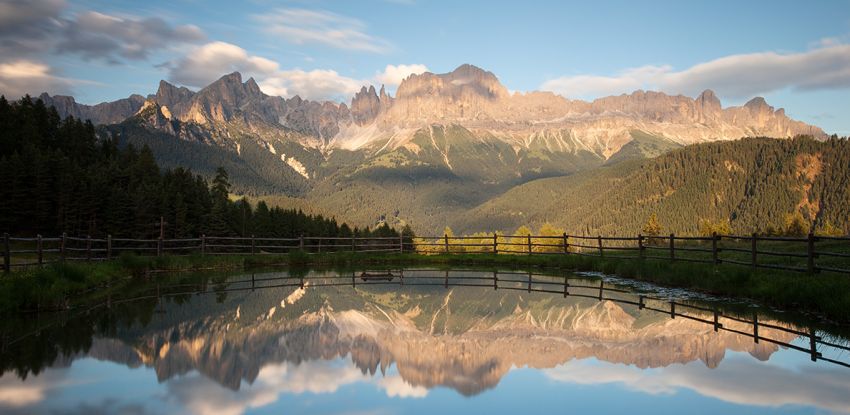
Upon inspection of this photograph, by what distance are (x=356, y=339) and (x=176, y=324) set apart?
5.64m

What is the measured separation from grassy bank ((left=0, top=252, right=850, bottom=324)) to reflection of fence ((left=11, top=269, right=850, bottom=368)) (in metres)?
1.82

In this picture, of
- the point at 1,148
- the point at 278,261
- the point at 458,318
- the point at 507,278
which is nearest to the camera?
the point at 458,318

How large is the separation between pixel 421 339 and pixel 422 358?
2266 mm

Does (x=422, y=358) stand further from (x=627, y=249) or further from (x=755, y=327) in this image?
(x=627, y=249)

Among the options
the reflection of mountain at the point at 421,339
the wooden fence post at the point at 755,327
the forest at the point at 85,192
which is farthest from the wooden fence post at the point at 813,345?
the forest at the point at 85,192

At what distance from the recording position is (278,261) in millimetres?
45375

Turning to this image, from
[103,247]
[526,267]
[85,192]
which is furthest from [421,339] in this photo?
[85,192]

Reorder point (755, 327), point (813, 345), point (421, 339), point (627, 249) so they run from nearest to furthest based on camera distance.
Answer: point (813, 345), point (421, 339), point (755, 327), point (627, 249)

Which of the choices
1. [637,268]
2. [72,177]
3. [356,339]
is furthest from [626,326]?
[72,177]

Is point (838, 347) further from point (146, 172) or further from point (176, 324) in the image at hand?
point (146, 172)

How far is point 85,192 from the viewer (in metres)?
67.5

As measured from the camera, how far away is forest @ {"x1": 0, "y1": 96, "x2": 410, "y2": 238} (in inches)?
2557

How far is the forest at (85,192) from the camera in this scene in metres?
64.9

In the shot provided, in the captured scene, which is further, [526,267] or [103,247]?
[103,247]
